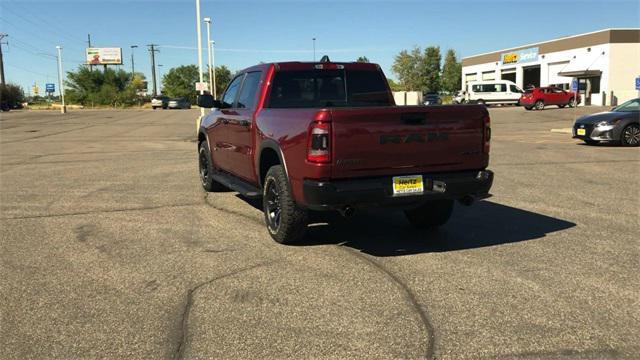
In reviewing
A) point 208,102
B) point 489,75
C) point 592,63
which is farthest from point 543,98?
point 208,102

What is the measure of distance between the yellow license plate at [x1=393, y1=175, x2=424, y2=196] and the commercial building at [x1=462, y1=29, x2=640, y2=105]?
1903 inches

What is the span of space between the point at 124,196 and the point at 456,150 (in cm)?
546

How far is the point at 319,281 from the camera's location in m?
4.54

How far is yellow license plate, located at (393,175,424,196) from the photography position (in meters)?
4.95

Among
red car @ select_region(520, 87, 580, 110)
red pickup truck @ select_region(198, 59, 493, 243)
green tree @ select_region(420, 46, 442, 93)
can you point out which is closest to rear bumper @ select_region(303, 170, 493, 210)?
red pickup truck @ select_region(198, 59, 493, 243)

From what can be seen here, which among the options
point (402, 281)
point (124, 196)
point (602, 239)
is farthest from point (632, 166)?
point (124, 196)

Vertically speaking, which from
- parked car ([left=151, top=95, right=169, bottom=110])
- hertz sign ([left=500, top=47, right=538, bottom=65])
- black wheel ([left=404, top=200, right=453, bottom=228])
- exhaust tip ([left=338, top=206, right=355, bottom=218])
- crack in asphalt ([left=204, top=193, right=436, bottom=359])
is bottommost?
crack in asphalt ([left=204, top=193, right=436, bottom=359])

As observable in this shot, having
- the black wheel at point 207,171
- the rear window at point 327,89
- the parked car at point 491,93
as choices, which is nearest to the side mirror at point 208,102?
the black wheel at point 207,171

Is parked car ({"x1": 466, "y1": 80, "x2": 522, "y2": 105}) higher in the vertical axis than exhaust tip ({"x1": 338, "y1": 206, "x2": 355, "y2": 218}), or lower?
higher

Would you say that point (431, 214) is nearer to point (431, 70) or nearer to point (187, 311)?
point (187, 311)

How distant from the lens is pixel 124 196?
8570mm

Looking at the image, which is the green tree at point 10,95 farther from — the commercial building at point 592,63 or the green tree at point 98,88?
the commercial building at point 592,63

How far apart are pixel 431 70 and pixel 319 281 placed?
90.7m

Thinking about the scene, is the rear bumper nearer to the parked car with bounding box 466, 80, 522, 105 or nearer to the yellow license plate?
the yellow license plate
